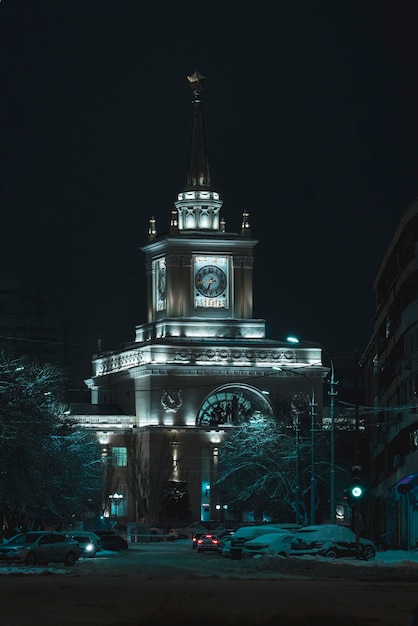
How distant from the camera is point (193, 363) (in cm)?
17575

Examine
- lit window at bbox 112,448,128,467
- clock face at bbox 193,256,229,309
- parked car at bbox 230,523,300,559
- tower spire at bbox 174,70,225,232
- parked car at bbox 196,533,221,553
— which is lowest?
parked car at bbox 230,523,300,559

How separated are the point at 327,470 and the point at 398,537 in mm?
40078

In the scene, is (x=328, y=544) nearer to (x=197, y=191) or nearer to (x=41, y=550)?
(x=41, y=550)

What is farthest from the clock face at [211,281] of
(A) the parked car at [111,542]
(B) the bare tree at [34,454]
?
(A) the parked car at [111,542]

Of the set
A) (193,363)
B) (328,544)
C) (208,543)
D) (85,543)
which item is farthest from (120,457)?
(328,544)

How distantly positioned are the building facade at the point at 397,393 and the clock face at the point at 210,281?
210 feet

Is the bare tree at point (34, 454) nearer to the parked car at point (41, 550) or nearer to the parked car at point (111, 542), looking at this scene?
the parked car at point (111, 542)

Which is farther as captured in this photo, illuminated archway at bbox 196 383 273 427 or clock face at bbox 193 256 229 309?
clock face at bbox 193 256 229 309

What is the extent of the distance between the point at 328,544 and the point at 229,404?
106719mm

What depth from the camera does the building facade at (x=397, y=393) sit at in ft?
280

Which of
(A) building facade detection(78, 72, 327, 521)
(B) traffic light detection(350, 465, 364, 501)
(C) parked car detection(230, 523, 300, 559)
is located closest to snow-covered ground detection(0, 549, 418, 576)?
(B) traffic light detection(350, 465, 364, 501)

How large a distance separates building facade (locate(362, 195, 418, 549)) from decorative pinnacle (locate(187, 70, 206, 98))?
68962 millimetres

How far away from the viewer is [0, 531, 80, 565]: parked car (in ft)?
225

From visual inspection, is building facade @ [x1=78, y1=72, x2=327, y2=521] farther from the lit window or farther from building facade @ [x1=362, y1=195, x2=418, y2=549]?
building facade @ [x1=362, y1=195, x2=418, y2=549]
